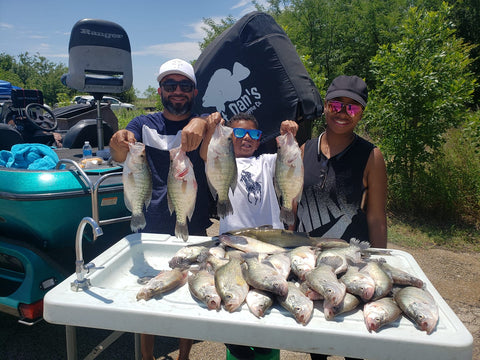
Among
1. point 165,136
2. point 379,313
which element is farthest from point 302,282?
point 165,136

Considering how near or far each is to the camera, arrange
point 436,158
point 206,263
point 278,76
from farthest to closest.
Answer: point 436,158 → point 278,76 → point 206,263

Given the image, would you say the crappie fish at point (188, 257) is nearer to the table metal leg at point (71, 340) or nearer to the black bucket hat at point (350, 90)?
the table metal leg at point (71, 340)

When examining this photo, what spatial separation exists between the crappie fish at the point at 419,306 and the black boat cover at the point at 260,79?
3244 mm

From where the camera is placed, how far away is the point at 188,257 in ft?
7.47

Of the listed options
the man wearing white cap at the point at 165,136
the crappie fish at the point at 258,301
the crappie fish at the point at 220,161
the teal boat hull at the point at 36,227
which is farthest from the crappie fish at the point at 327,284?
the teal boat hull at the point at 36,227

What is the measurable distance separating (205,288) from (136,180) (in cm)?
98

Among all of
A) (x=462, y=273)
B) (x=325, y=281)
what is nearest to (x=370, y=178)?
(x=325, y=281)

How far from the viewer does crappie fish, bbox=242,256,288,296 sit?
173 centimetres

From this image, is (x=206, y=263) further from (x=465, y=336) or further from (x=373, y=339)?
(x=465, y=336)

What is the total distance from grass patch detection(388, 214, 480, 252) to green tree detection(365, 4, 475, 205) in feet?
1.92

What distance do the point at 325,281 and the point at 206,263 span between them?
774mm

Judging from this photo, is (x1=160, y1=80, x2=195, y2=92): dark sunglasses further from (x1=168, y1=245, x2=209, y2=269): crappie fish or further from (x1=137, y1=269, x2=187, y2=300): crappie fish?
(x1=137, y1=269, x2=187, y2=300): crappie fish

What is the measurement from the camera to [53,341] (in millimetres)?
3662

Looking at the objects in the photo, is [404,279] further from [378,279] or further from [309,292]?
[309,292]
